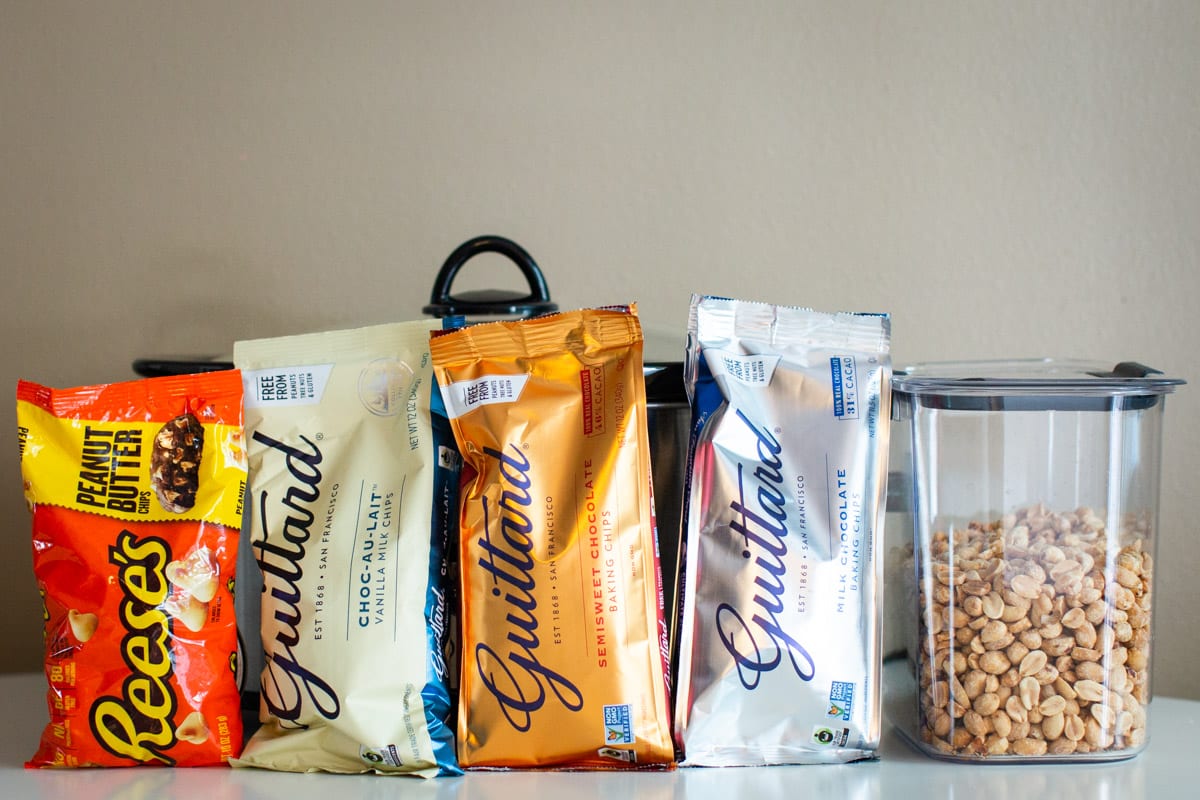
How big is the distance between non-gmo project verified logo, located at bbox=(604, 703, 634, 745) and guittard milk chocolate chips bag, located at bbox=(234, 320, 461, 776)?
4.3 inches

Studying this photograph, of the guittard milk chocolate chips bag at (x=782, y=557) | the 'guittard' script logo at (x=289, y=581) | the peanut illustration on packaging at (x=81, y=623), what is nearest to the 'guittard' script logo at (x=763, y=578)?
the guittard milk chocolate chips bag at (x=782, y=557)

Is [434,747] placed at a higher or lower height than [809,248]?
lower

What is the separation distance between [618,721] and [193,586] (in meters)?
0.30

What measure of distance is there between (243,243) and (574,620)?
0.55 m

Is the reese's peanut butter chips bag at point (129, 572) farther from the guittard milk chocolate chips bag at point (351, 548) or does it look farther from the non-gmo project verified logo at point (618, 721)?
the non-gmo project verified logo at point (618, 721)

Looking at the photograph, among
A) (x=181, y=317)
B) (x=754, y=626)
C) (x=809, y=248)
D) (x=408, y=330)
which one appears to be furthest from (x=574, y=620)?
(x=181, y=317)

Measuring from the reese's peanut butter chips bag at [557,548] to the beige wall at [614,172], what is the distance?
291mm

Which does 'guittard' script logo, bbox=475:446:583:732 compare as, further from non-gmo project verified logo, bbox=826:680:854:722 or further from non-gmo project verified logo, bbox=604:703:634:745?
non-gmo project verified logo, bbox=826:680:854:722

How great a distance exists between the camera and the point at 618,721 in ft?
2.04

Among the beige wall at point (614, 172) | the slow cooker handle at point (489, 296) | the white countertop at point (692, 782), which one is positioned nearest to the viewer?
the white countertop at point (692, 782)

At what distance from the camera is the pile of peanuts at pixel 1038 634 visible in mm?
615

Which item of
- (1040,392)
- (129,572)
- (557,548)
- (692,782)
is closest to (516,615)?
(557,548)

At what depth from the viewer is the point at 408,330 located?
26.8 inches

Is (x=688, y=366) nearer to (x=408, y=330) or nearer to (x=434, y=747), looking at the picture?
(x=408, y=330)
